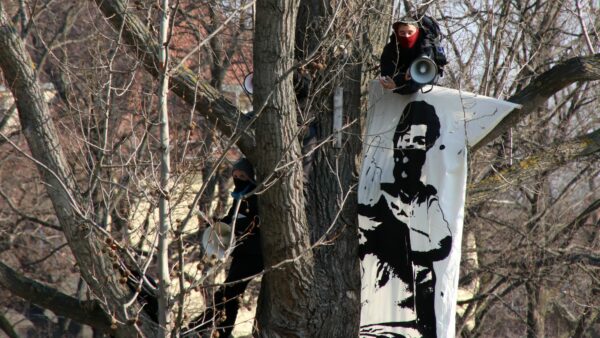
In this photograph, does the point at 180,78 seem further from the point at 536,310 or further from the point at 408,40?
the point at 536,310

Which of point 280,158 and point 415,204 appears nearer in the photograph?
point 280,158

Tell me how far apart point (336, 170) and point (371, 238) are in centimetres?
59

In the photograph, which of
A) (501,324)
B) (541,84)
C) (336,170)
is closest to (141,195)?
(336,170)

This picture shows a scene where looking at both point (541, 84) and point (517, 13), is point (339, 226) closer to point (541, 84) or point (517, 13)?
point (541, 84)

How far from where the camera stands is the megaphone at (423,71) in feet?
19.4

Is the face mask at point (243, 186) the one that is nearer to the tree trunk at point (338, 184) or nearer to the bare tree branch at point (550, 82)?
the tree trunk at point (338, 184)

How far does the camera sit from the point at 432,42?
597 cm

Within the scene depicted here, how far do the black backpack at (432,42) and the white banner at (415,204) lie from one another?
0.32m

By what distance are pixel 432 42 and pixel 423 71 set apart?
0.21 m

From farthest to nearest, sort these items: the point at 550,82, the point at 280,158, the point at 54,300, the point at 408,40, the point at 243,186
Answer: the point at 54,300 < the point at 243,186 < the point at 550,82 < the point at 408,40 < the point at 280,158

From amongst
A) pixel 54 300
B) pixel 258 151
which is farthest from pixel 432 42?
pixel 54 300

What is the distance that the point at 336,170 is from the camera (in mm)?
6102

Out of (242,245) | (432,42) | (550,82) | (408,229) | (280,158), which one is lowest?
(242,245)

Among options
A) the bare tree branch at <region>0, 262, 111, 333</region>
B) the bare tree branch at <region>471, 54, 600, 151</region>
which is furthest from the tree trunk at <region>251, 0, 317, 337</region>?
the bare tree branch at <region>471, 54, 600, 151</region>
